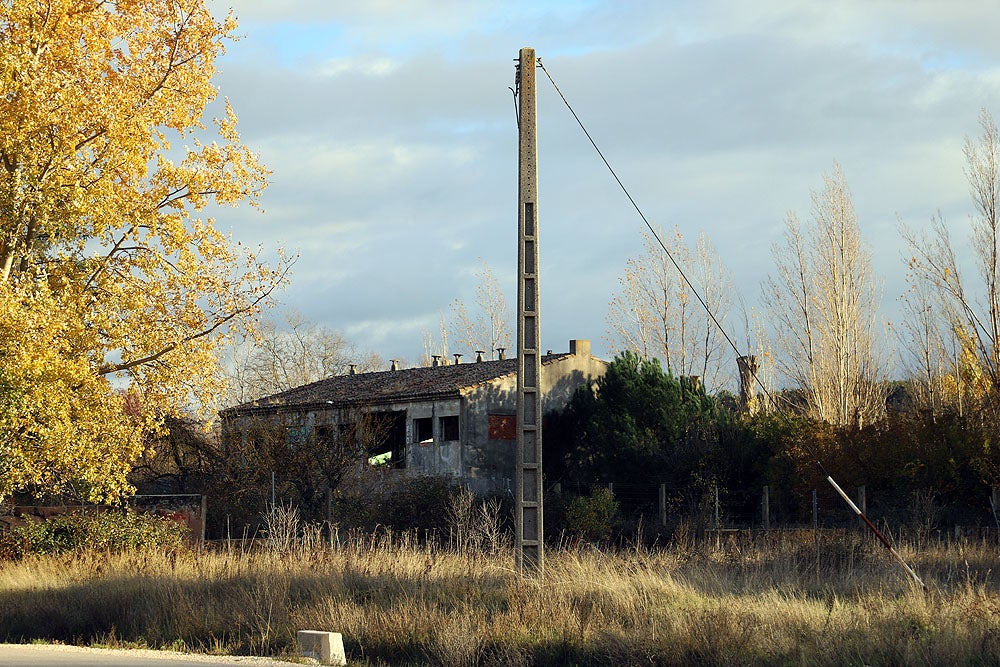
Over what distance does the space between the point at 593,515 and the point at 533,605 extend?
19.2 m

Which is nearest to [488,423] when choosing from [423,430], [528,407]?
[423,430]

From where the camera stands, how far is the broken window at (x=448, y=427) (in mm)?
42000

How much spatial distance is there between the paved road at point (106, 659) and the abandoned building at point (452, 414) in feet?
78.5

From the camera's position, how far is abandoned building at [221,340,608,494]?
135ft

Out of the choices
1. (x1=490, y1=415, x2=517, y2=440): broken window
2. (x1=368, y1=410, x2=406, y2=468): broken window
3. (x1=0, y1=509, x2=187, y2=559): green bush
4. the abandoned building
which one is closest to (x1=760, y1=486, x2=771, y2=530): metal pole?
the abandoned building

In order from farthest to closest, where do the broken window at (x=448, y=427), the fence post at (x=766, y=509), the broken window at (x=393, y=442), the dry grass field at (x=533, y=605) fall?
the broken window at (x=393, y=442) < the broken window at (x=448, y=427) < the fence post at (x=766, y=509) < the dry grass field at (x=533, y=605)

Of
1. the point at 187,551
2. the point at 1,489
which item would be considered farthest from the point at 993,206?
the point at 1,489

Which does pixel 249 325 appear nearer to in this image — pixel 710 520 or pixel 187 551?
pixel 187 551

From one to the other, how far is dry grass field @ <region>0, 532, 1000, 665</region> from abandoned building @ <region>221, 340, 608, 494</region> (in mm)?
19517

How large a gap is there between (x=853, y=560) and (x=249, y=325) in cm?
1217

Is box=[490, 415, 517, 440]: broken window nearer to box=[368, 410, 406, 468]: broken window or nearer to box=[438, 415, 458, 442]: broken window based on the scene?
box=[438, 415, 458, 442]: broken window

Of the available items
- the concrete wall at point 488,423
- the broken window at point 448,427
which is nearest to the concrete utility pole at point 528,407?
the concrete wall at point 488,423

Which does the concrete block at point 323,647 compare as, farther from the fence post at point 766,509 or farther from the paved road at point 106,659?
the fence post at point 766,509

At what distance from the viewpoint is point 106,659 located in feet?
43.4
